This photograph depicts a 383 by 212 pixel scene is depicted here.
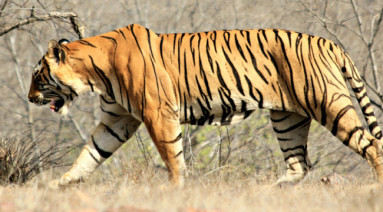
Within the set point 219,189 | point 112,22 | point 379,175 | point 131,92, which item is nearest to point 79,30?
point 131,92

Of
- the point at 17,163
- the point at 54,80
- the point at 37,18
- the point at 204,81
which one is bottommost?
the point at 17,163

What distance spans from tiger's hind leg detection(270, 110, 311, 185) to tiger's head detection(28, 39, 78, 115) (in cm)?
235

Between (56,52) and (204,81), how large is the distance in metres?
1.65

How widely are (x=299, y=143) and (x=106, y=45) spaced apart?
247 cm

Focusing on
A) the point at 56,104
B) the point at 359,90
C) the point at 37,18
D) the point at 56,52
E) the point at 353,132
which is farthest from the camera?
the point at 37,18

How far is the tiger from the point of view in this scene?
6.15m

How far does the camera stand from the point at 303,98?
243 inches

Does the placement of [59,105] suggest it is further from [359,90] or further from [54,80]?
[359,90]

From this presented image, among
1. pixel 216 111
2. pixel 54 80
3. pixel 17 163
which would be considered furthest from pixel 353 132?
pixel 17 163

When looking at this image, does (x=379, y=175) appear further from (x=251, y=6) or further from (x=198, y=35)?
(x=251, y=6)

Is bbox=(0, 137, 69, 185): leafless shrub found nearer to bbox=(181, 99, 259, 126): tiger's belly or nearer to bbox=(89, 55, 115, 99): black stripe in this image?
bbox=(89, 55, 115, 99): black stripe

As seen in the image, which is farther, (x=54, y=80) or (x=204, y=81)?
(x=54, y=80)

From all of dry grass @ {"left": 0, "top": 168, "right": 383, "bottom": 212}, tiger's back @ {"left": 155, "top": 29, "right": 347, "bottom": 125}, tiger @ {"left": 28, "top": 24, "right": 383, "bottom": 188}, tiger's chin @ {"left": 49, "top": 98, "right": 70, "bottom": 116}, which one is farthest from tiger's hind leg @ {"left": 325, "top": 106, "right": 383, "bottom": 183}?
tiger's chin @ {"left": 49, "top": 98, "right": 70, "bottom": 116}

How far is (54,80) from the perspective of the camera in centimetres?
662
